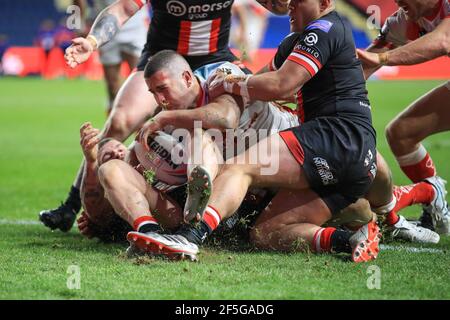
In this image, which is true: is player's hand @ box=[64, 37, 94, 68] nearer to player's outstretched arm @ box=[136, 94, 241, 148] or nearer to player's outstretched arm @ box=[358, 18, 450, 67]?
player's outstretched arm @ box=[136, 94, 241, 148]

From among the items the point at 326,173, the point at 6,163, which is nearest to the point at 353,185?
the point at 326,173

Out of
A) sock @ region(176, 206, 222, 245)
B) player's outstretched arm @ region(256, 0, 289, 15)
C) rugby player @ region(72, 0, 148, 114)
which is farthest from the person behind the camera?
rugby player @ region(72, 0, 148, 114)

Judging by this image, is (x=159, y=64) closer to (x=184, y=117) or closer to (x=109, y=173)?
(x=184, y=117)

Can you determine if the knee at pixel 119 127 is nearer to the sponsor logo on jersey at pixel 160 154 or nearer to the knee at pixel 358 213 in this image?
the sponsor logo on jersey at pixel 160 154

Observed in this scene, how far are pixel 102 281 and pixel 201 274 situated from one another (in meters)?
0.53

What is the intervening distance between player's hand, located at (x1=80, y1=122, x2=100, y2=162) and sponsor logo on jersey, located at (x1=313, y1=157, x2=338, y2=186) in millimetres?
1479

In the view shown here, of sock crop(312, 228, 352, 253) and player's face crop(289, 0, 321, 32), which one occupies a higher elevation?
player's face crop(289, 0, 321, 32)

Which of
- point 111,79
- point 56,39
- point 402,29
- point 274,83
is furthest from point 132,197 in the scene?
point 56,39

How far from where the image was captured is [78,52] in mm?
5301

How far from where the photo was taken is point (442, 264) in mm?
4770

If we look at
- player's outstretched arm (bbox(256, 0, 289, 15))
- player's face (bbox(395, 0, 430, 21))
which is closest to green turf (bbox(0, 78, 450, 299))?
player's face (bbox(395, 0, 430, 21))

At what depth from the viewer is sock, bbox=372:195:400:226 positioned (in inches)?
223

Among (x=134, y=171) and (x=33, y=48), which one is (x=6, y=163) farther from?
(x=33, y=48)

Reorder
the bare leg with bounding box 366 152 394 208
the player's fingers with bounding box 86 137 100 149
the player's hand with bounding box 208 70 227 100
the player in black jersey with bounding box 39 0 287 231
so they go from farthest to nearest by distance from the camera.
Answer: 1. the player in black jersey with bounding box 39 0 287 231
2. the bare leg with bounding box 366 152 394 208
3. the player's fingers with bounding box 86 137 100 149
4. the player's hand with bounding box 208 70 227 100
